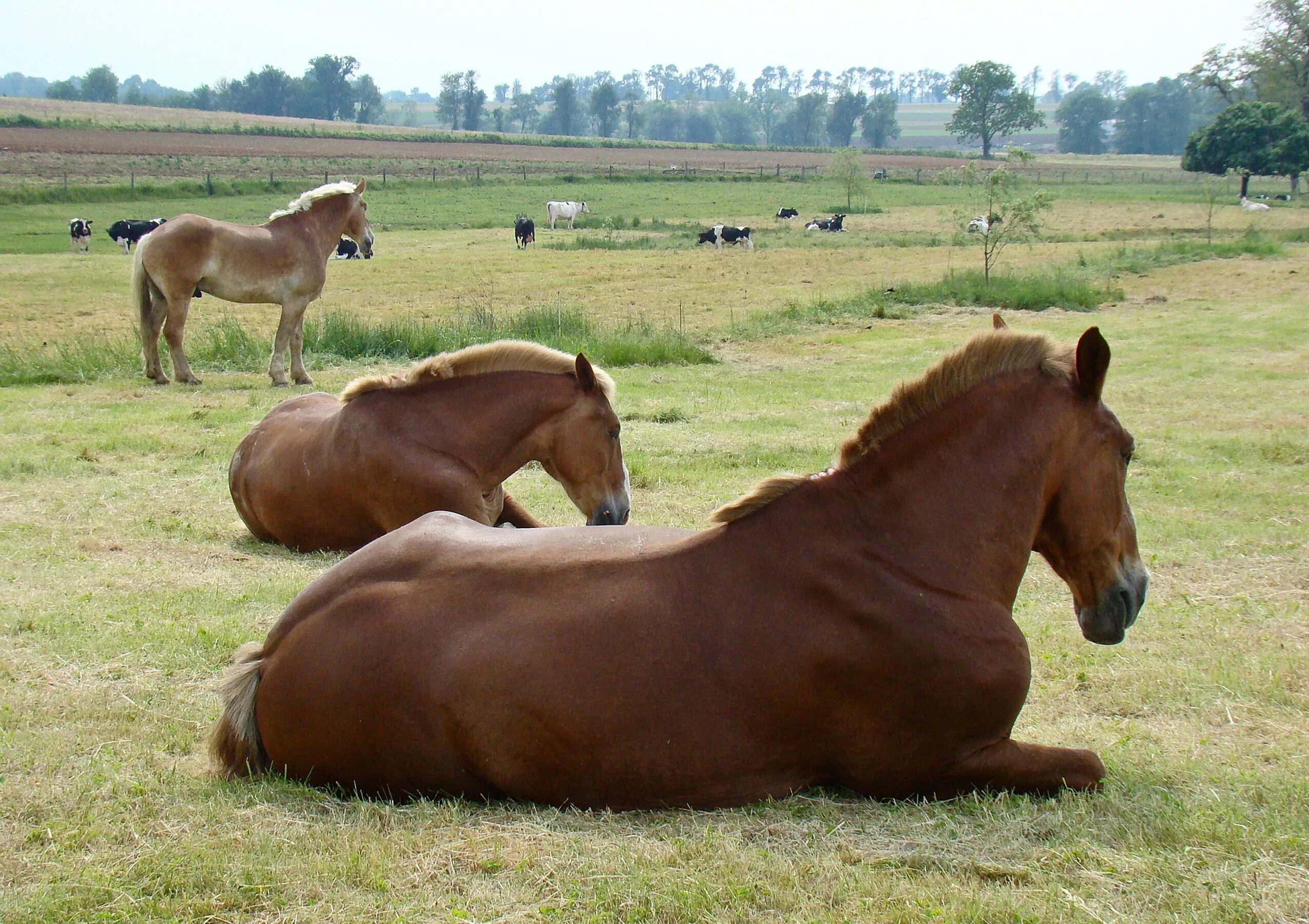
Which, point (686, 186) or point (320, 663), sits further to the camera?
point (686, 186)

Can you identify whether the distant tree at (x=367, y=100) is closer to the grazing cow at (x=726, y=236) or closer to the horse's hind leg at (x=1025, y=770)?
the grazing cow at (x=726, y=236)

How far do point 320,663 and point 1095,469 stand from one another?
106 inches

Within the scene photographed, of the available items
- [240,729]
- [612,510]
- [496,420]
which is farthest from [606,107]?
[240,729]

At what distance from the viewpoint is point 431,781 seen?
11.4ft

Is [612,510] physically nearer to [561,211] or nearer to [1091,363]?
[1091,363]

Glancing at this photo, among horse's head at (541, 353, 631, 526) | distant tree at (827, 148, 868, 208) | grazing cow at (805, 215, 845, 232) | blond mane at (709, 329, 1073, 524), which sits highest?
Result: distant tree at (827, 148, 868, 208)

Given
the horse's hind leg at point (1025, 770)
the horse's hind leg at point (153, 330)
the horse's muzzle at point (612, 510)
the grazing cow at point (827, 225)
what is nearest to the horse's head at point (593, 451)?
the horse's muzzle at point (612, 510)

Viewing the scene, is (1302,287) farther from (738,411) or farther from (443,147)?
(443,147)

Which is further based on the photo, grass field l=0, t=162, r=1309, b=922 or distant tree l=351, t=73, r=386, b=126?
distant tree l=351, t=73, r=386, b=126

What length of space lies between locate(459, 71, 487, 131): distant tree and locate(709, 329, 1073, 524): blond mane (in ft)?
503

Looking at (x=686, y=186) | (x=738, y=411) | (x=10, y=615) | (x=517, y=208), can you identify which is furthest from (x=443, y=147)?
(x=10, y=615)

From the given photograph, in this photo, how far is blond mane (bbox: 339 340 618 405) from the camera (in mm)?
6621

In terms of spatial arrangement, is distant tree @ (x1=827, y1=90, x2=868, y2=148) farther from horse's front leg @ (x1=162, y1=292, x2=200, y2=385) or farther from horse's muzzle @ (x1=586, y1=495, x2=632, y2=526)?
horse's muzzle @ (x1=586, y1=495, x2=632, y2=526)

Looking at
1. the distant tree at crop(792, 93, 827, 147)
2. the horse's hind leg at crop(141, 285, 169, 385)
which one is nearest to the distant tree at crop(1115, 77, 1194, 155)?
the distant tree at crop(792, 93, 827, 147)
